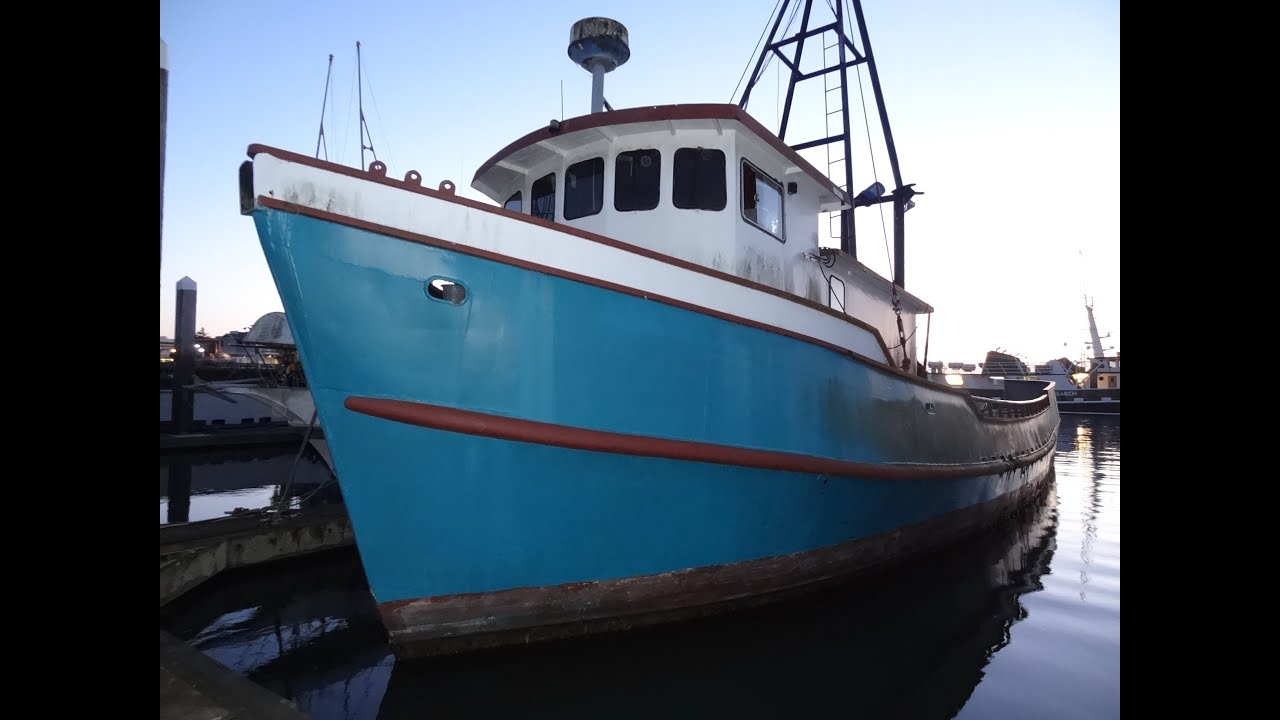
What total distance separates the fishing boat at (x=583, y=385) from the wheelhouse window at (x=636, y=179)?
2cm

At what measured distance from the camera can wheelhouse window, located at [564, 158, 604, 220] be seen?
223 inches

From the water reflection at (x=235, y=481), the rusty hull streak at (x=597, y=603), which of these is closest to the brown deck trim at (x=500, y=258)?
the rusty hull streak at (x=597, y=603)

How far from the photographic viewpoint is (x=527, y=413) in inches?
153

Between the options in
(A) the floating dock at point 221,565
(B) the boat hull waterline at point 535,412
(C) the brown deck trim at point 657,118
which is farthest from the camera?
(C) the brown deck trim at point 657,118

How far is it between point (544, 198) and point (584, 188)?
1.90ft

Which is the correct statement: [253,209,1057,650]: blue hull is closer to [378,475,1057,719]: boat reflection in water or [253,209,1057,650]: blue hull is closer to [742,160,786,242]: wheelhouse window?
[378,475,1057,719]: boat reflection in water

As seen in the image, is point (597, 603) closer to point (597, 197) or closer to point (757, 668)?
point (757, 668)

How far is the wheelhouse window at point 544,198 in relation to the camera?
600 cm

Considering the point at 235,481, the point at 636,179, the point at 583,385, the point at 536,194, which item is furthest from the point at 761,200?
the point at 235,481

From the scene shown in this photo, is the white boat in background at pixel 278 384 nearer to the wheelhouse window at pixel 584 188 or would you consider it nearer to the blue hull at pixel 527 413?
the wheelhouse window at pixel 584 188

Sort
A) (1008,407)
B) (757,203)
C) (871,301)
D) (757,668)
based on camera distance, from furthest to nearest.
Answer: (1008,407) < (871,301) < (757,203) < (757,668)
